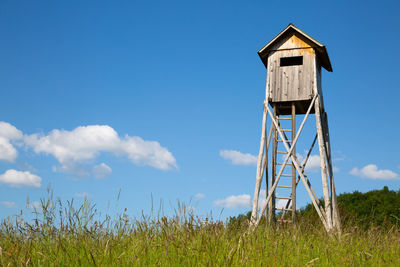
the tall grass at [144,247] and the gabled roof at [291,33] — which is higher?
the gabled roof at [291,33]

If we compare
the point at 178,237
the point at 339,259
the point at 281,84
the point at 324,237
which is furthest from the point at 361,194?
the point at 178,237

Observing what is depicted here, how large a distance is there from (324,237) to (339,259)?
127 centimetres

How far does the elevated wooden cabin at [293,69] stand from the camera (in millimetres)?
12984

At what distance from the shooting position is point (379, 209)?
1812 centimetres

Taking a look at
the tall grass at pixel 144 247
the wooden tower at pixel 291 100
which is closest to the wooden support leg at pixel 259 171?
the wooden tower at pixel 291 100

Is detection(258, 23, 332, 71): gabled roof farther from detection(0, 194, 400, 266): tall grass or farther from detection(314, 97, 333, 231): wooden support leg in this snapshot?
detection(0, 194, 400, 266): tall grass

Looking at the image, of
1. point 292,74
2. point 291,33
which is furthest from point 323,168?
point 291,33

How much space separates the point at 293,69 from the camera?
13.2 meters

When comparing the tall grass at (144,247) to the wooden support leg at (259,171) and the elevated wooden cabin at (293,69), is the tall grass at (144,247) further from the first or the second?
the elevated wooden cabin at (293,69)

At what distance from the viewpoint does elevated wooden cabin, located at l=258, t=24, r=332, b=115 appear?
1298cm

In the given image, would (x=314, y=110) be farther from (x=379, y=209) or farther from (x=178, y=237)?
(x=178, y=237)

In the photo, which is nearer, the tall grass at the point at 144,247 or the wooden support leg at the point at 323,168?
the tall grass at the point at 144,247

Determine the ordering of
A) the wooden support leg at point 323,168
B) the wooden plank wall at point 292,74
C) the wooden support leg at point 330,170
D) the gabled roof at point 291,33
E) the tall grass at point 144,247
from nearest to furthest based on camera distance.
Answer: the tall grass at point 144,247
the wooden support leg at point 323,168
the wooden support leg at point 330,170
the wooden plank wall at point 292,74
the gabled roof at point 291,33

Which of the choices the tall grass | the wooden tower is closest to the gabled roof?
the wooden tower
